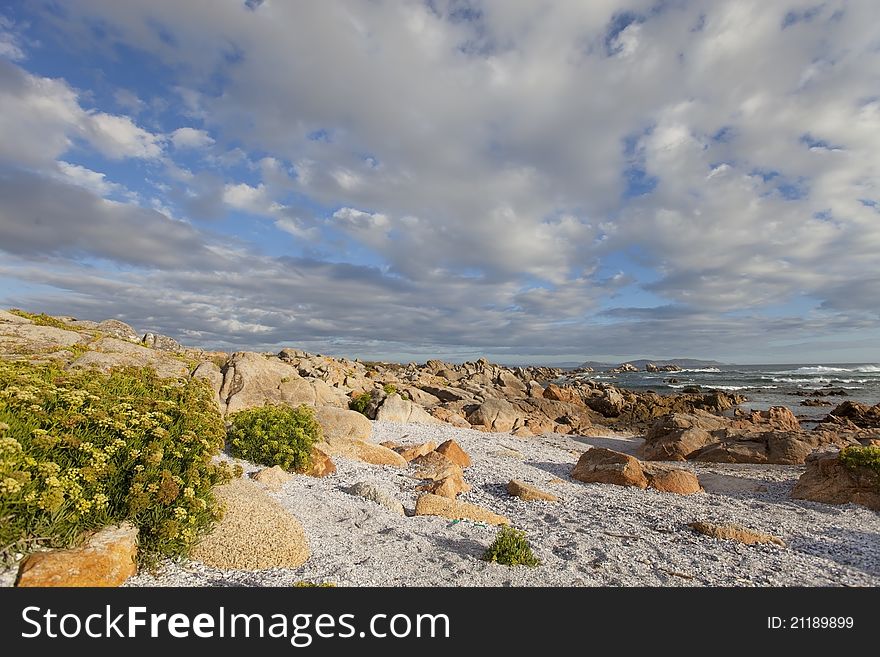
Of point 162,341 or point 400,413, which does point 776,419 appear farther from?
point 162,341

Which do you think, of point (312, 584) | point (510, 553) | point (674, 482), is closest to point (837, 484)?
point (674, 482)

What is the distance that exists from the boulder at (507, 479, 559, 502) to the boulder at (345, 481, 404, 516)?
3525 millimetres

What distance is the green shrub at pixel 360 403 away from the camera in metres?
24.5

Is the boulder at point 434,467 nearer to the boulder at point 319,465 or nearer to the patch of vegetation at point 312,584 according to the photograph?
the boulder at point 319,465

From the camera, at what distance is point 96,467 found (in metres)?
5.17

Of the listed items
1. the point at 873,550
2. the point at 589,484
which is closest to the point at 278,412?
the point at 589,484

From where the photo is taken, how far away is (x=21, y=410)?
5.50 metres

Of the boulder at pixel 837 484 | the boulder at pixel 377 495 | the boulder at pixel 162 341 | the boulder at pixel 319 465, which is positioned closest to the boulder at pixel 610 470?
the boulder at pixel 837 484

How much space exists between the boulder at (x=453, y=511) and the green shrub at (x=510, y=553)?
7.94ft

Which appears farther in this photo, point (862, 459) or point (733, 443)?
point (733, 443)

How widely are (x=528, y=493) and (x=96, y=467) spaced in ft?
32.4

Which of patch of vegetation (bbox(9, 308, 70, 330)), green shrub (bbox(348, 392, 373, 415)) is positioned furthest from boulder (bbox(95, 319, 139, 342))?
green shrub (bbox(348, 392, 373, 415))

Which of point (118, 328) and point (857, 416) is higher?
point (118, 328)

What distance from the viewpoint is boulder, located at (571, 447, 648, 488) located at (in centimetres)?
1432
